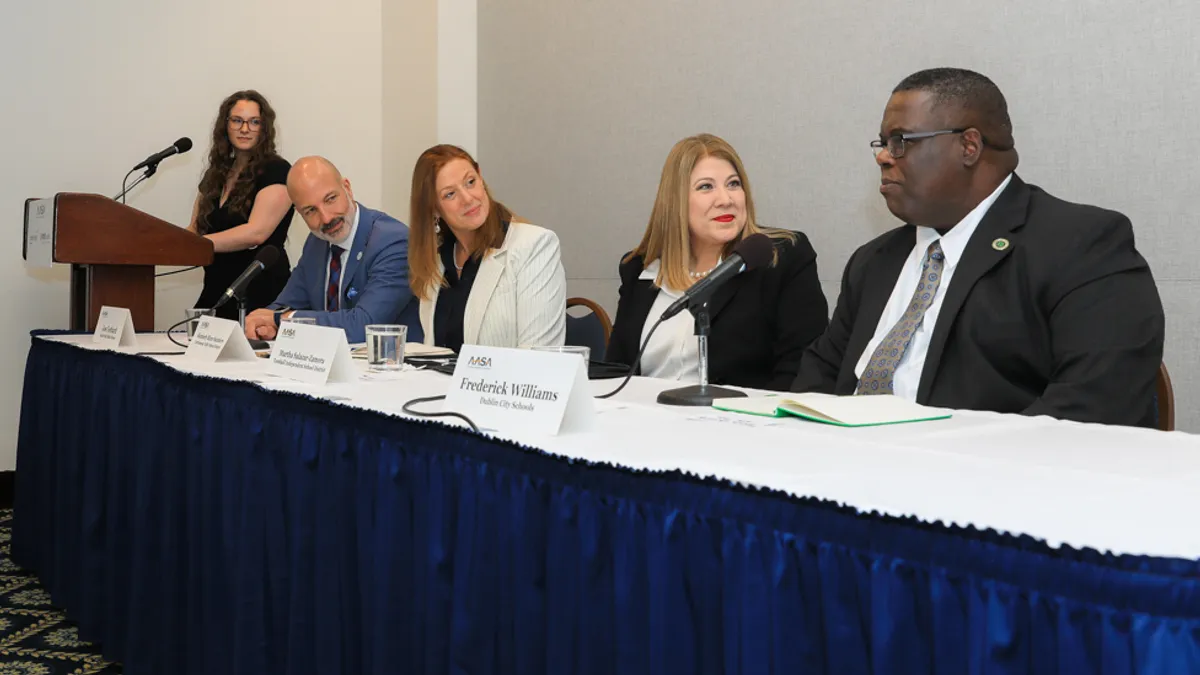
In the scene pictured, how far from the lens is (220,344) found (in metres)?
2.20

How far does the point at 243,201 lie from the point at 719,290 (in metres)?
2.44

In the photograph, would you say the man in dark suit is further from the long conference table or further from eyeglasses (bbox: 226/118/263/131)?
eyeglasses (bbox: 226/118/263/131)

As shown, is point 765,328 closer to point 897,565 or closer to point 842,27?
point 842,27

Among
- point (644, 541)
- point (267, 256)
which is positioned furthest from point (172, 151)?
point (644, 541)

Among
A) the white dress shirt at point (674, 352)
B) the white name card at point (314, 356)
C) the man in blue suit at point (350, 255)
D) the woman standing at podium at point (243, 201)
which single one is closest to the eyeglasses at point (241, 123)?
the woman standing at podium at point (243, 201)

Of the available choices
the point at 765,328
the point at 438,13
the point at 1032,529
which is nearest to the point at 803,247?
the point at 765,328

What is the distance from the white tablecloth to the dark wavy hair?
Answer: 289 cm

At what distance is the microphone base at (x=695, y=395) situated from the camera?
5.12 ft

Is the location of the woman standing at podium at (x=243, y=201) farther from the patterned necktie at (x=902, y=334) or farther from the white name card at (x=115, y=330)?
the patterned necktie at (x=902, y=334)

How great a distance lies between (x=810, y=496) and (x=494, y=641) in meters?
0.48

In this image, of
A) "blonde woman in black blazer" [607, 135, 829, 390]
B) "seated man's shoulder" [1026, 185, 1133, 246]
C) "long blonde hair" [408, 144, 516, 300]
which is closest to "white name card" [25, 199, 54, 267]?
"long blonde hair" [408, 144, 516, 300]

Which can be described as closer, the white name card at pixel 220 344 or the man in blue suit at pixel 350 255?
the white name card at pixel 220 344

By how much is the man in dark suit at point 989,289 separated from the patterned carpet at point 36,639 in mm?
1802

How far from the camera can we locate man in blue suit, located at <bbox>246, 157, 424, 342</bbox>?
3.20 metres
